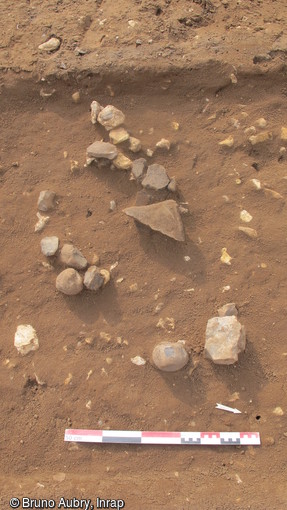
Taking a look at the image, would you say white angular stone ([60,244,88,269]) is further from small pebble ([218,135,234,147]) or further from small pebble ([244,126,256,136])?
small pebble ([244,126,256,136])

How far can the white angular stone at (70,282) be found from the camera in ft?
7.60

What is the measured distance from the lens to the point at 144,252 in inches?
96.7

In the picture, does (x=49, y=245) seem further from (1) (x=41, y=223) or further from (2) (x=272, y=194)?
(2) (x=272, y=194)

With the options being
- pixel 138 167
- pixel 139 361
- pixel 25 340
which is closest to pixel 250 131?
pixel 138 167

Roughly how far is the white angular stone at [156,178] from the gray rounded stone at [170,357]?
3.00ft

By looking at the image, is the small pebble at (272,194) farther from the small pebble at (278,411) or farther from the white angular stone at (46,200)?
the white angular stone at (46,200)

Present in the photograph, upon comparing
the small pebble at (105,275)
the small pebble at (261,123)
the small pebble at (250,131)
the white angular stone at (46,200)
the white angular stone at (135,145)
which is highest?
the white angular stone at (135,145)

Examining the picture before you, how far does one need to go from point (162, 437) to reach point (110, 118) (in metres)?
1.91

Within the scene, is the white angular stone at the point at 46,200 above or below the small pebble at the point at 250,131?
below

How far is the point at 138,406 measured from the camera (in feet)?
7.26

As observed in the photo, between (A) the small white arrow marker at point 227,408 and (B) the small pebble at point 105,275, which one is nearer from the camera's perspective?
(A) the small white arrow marker at point 227,408

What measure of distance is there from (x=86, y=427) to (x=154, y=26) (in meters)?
2.56

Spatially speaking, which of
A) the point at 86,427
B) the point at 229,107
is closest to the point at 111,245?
the point at 86,427

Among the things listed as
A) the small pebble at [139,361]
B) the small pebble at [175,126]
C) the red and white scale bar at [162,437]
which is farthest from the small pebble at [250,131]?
the red and white scale bar at [162,437]
